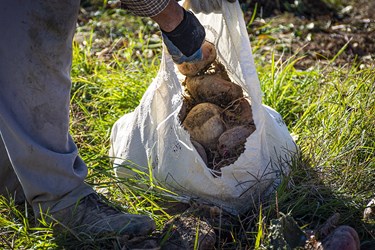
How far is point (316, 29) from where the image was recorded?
5.07 metres

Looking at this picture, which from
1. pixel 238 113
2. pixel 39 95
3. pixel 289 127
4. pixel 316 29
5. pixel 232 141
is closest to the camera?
pixel 39 95

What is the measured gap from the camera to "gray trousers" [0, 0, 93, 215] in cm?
269

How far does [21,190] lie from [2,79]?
0.63 metres

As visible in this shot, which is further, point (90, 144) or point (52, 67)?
point (90, 144)

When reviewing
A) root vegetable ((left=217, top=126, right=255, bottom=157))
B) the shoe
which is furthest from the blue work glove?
the shoe

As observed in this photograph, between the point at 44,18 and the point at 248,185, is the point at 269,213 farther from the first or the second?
the point at 44,18

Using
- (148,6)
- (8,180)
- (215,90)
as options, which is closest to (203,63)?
(215,90)

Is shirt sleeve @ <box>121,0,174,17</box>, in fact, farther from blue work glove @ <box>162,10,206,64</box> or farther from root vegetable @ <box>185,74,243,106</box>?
root vegetable @ <box>185,74,243,106</box>

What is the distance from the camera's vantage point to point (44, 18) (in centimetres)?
270

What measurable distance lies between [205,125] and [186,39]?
41cm

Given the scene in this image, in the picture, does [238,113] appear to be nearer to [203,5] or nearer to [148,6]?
[203,5]

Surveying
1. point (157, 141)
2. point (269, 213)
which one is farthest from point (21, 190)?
point (269, 213)

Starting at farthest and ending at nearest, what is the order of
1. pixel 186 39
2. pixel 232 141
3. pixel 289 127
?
pixel 289 127, pixel 232 141, pixel 186 39

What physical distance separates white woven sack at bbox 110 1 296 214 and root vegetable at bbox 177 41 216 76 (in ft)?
0.14
